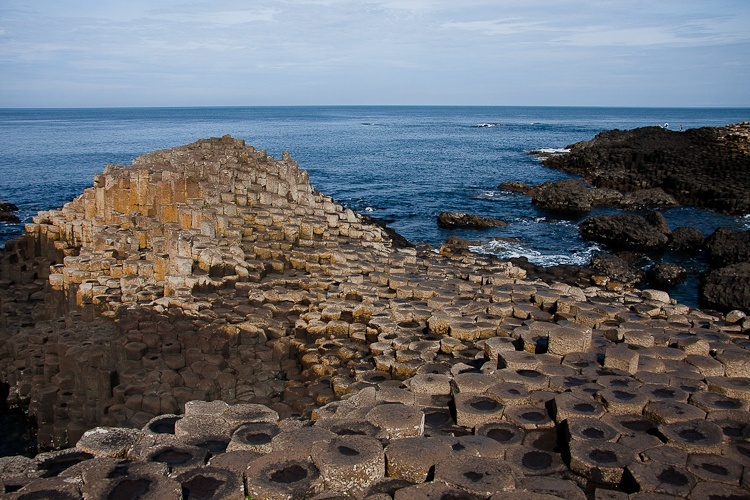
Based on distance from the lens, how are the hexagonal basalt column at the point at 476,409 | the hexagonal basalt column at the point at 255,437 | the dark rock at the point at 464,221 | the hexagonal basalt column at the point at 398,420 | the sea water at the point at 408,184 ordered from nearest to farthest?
the hexagonal basalt column at the point at 255,437 → the hexagonal basalt column at the point at 398,420 → the hexagonal basalt column at the point at 476,409 → the sea water at the point at 408,184 → the dark rock at the point at 464,221

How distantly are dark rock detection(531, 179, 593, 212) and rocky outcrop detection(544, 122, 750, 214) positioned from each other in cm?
707

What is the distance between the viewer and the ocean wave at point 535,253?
24087 mm

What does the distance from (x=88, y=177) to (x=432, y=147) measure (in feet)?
151

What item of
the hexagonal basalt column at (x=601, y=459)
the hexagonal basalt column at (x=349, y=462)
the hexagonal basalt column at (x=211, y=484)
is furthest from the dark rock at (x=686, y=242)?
the hexagonal basalt column at (x=211, y=484)

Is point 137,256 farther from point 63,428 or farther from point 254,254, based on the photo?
point 63,428

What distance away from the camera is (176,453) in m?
6.29

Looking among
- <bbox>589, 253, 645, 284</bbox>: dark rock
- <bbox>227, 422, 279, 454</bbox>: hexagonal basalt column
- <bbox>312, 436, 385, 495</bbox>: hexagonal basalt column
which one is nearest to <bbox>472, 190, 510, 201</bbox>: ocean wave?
<bbox>589, 253, 645, 284</bbox>: dark rock

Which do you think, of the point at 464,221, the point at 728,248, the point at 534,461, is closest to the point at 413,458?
the point at 534,461

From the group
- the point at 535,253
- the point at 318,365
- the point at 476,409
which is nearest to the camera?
the point at 476,409

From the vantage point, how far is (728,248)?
23.7 metres

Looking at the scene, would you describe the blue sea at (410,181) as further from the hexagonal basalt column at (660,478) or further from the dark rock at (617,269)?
the hexagonal basalt column at (660,478)

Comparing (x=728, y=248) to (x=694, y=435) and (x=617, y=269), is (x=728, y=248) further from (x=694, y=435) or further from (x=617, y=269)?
(x=694, y=435)

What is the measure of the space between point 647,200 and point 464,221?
1378 cm

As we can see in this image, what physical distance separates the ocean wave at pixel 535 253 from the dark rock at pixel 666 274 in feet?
8.92
